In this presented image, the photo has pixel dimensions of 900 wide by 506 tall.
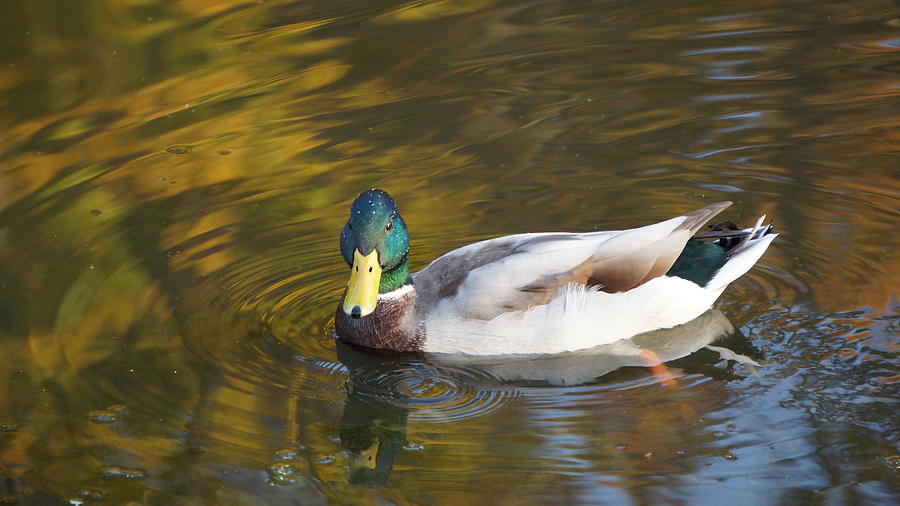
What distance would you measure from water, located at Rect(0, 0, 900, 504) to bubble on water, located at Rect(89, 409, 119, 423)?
14mm

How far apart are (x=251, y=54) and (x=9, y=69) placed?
211cm

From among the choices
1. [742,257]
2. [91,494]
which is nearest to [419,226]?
[742,257]

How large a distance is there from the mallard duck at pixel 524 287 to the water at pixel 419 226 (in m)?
0.15

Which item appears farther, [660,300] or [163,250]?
[163,250]

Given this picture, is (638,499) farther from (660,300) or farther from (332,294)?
(332,294)

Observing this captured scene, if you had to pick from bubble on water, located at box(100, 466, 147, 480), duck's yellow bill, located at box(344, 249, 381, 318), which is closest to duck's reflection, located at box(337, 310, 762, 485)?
duck's yellow bill, located at box(344, 249, 381, 318)

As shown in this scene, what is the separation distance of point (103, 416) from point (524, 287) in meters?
2.16

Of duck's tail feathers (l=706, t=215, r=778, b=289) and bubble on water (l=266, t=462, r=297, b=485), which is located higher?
duck's tail feathers (l=706, t=215, r=778, b=289)

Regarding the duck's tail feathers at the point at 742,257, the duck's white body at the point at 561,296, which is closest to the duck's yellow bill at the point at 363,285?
the duck's white body at the point at 561,296

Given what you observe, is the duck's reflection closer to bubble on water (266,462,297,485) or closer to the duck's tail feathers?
the duck's tail feathers

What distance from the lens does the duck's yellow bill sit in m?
5.94

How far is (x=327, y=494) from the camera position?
5.07 meters

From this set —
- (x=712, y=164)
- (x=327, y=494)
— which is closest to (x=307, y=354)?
(x=327, y=494)

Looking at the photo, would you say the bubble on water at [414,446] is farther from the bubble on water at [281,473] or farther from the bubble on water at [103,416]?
the bubble on water at [103,416]
